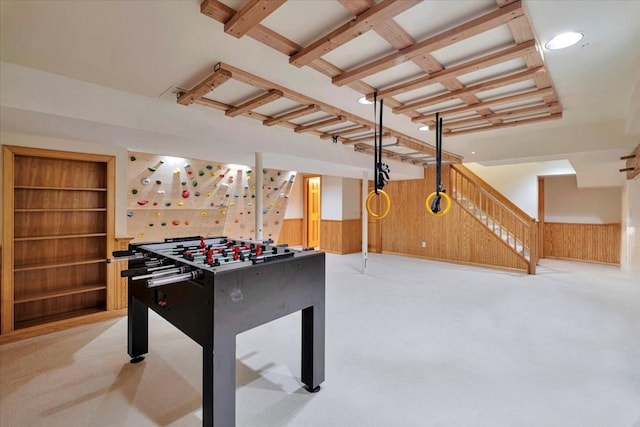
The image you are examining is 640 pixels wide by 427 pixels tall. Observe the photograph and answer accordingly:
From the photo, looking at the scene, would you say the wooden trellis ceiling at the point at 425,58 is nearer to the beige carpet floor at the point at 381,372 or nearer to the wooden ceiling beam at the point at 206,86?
the wooden ceiling beam at the point at 206,86

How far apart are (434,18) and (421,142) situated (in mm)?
3044

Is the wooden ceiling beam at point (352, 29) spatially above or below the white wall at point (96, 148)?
above

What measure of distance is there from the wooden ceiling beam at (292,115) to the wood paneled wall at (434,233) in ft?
16.6

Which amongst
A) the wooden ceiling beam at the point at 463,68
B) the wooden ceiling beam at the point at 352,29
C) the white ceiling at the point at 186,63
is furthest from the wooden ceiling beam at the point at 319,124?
A: the wooden ceiling beam at the point at 352,29

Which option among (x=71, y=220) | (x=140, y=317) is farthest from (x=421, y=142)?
(x=71, y=220)

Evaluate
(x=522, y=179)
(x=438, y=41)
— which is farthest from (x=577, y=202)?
(x=438, y=41)

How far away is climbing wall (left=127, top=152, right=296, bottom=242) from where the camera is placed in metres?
4.27

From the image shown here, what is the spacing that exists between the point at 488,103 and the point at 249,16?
7.76 feet

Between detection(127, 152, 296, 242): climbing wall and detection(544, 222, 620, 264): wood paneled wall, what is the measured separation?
686 cm

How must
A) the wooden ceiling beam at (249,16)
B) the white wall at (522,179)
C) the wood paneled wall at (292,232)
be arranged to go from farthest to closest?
the wood paneled wall at (292,232) < the white wall at (522,179) < the wooden ceiling beam at (249,16)

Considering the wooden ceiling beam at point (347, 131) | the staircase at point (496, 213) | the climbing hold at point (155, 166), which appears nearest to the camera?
the wooden ceiling beam at point (347, 131)

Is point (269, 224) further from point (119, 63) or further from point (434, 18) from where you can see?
point (434, 18)

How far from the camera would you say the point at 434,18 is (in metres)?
1.58

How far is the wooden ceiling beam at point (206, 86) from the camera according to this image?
211cm
